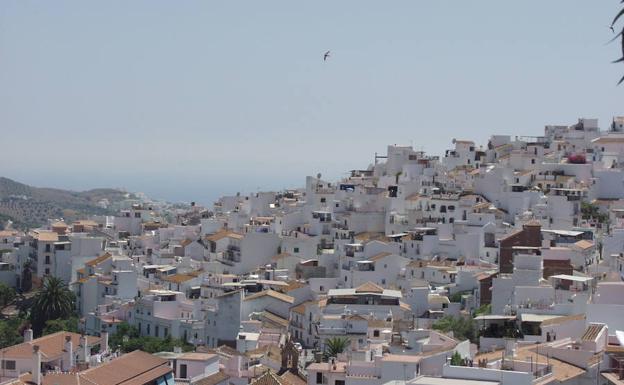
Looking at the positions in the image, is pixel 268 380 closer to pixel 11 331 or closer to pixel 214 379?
pixel 214 379

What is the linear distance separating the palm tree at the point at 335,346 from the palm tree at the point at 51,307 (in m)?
12.0

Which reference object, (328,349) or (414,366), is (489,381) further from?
(328,349)

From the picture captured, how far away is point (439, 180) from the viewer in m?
51.2

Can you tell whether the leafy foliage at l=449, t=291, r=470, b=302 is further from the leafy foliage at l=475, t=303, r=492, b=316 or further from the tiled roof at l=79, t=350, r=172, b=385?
the tiled roof at l=79, t=350, r=172, b=385

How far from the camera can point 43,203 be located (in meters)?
123

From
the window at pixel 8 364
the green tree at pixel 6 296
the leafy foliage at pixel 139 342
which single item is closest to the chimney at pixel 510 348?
the window at pixel 8 364

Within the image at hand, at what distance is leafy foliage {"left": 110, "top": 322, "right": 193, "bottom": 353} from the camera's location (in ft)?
121

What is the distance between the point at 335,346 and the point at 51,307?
1331 centimetres

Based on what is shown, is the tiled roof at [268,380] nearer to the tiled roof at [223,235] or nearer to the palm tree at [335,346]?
the palm tree at [335,346]

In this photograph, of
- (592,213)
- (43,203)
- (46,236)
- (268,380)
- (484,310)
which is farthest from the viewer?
(43,203)

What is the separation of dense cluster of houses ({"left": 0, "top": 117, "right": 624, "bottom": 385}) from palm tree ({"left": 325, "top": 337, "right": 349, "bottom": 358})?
0.18 meters

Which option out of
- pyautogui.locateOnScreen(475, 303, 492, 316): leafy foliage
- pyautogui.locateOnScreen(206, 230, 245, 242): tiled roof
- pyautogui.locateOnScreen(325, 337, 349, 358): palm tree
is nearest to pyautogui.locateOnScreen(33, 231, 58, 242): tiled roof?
pyautogui.locateOnScreen(206, 230, 245, 242): tiled roof

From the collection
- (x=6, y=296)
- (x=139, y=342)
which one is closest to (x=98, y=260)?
(x=6, y=296)

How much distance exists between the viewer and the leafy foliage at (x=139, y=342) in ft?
121
